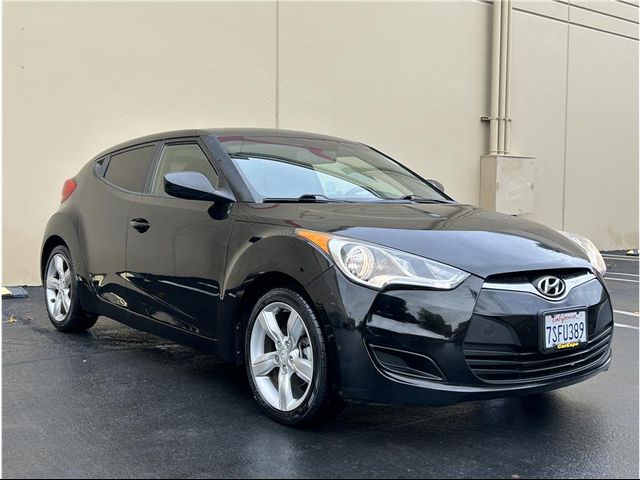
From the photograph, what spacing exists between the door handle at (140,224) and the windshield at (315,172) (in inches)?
28.0

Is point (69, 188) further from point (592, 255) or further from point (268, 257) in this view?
point (592, 255)

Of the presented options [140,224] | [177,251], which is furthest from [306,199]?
[140,224]

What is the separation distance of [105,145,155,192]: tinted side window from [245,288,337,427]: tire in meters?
1.61

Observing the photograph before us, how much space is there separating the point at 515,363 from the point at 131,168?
3.00 metres

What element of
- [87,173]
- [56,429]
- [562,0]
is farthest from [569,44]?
[56,429]

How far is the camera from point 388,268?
10.3 ft

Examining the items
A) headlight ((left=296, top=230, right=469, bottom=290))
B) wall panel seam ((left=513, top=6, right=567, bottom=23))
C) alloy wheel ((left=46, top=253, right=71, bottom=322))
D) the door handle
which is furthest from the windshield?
wall panel seam ((left=513, top=6, right=567, bottom=23))

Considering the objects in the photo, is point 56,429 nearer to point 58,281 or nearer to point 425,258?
point 425,258

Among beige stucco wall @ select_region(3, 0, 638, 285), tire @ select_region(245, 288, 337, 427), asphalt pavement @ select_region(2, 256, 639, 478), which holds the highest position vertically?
beige stucco wall @ select_region(3, 0, 638, 285)

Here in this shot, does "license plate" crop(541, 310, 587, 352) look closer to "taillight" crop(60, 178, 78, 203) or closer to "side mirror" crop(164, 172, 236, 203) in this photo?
"side mirror" crop(164, 172, 236, 203)

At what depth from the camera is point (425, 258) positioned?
10.3 feet

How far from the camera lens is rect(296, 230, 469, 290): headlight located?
10.1 ft

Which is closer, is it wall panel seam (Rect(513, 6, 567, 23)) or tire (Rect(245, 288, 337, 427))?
tire (Rect(245, 288, 337, 427))

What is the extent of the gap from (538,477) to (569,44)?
11.9m
